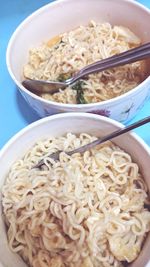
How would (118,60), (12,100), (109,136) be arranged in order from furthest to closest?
(12,100), (118,60), (109,136)

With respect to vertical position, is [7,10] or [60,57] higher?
[7,10]

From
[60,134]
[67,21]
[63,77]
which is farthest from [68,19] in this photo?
[60,134]

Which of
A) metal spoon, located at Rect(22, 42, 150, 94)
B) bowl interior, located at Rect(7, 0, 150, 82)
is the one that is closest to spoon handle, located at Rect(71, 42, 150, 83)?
metal spoon, located at Rect(22, 42, 150, 94)

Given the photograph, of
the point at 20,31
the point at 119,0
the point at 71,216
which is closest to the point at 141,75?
the point at 119,0

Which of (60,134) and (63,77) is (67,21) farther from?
(60,134)

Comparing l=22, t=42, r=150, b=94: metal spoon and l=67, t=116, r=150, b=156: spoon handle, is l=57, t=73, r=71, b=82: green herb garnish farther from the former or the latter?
l=67, t=116, r=150, b=156: spoon handle

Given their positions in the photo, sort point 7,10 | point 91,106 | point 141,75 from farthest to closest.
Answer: point 7,10, point 141,75, point 91,106

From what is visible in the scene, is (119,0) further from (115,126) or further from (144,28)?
(115,126)
